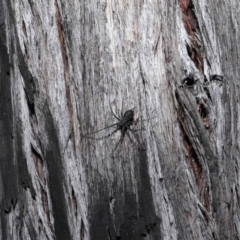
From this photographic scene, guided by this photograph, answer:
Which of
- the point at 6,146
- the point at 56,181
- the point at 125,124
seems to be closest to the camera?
the point at 125,124

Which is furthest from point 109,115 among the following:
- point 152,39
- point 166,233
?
point 166,233

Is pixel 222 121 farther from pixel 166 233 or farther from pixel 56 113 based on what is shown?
pixel 56 113

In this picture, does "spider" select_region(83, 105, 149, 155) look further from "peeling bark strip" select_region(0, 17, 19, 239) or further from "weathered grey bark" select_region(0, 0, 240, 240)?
"peeling bark strip" select_region(0, 17, 19, 239)

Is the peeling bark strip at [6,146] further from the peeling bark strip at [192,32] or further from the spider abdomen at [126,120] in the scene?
the peeling bark strip at [192,32]

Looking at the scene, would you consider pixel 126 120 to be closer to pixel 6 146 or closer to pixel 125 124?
pixel 125 124

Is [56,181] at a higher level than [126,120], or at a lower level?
lower

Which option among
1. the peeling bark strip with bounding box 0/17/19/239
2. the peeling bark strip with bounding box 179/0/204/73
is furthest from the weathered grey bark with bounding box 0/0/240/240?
the peeling bark strip with bounding box 0/17/19/239

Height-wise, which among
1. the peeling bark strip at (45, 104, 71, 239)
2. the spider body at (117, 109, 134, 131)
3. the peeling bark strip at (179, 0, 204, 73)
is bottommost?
the peeling bark strip at (45, 104, 71, 239)

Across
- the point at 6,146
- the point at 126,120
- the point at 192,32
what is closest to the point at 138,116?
the point at 126,120

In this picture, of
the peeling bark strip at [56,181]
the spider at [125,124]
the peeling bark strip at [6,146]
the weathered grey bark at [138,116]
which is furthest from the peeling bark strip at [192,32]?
the peeling bark strip at [6,146]
